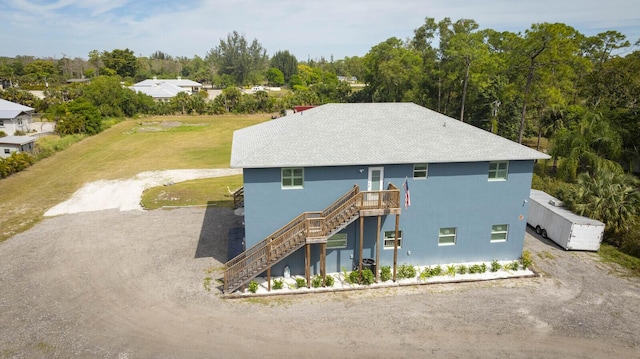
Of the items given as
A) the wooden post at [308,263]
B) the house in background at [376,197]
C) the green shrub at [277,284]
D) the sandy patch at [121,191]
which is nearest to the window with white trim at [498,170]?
the house in background at [376,197]

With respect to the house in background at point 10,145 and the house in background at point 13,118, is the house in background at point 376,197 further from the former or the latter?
the house in background at point 13,118

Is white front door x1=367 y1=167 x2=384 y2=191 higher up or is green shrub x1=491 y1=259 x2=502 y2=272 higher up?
white front door x1=367 y1=167 x2=384 y2=191

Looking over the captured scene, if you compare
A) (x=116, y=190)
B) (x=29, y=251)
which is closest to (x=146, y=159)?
(x=116, y=190)

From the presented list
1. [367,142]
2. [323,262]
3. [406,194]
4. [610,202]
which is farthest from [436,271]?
[610,202]

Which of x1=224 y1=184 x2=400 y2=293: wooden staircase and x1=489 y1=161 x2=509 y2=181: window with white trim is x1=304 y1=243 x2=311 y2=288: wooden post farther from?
x1=489 y1=161 x2=509 y2=181: window with white trim

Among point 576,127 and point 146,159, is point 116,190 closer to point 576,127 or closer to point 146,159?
point 146,159

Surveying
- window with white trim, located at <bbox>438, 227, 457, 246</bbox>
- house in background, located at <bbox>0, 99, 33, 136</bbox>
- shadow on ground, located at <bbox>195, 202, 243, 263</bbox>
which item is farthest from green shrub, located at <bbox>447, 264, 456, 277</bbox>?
house in background, located at <bbox>0, 99, 33, 136</bbox>
